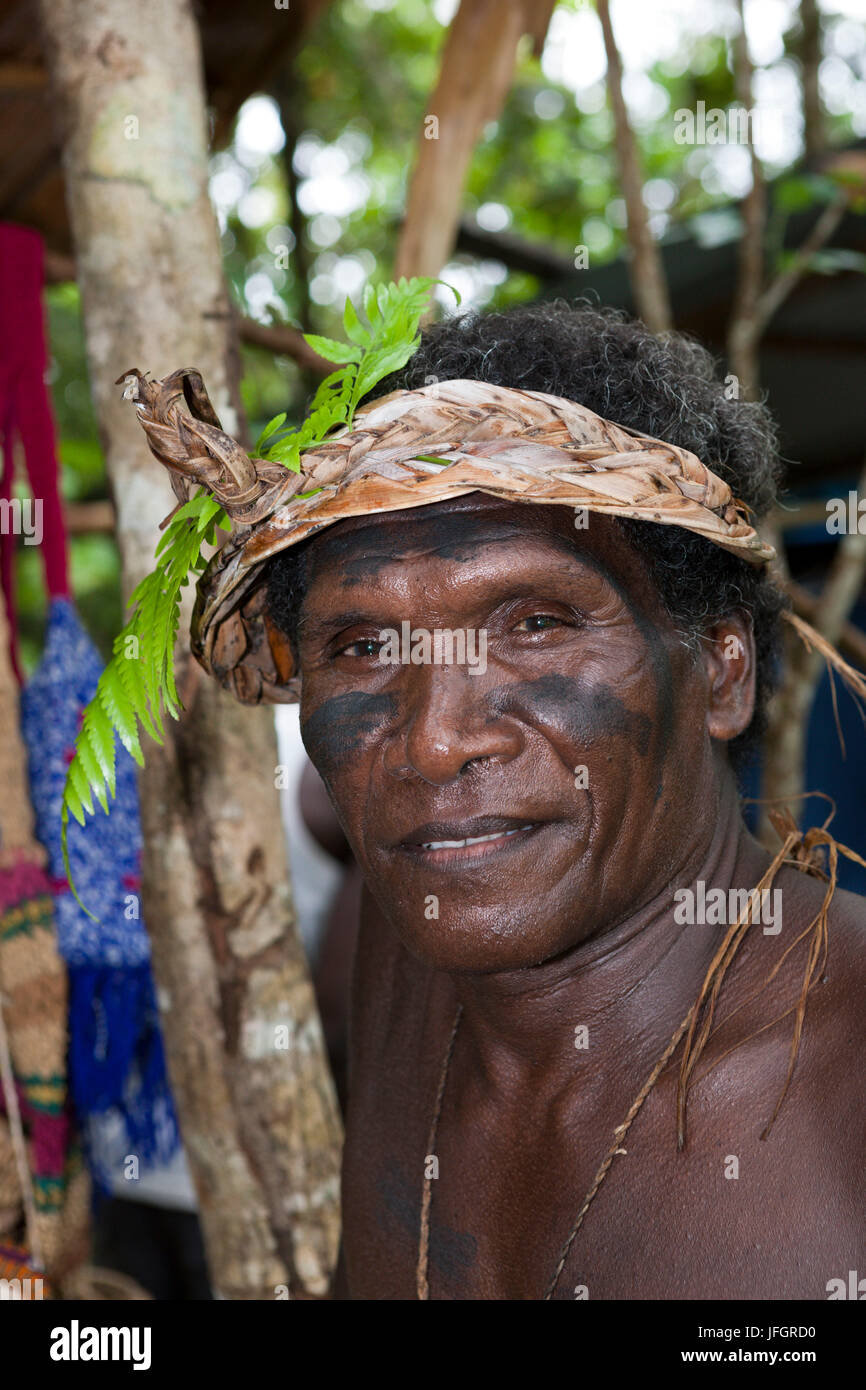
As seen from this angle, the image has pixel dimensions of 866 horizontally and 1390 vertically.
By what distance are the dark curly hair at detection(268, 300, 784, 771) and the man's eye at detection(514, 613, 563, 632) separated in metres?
0.14

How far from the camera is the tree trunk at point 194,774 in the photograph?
84.7 inches

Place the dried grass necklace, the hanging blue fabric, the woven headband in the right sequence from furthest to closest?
the hanging blue fabric
the dried grass necklace
the woven headband

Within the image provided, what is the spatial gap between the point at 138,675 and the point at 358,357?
1.56 feet

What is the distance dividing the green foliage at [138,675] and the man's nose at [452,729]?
11.7 inches

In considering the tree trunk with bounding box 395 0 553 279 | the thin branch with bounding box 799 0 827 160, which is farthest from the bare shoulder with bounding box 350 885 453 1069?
the thin branch with bounding box 799 0 827 160

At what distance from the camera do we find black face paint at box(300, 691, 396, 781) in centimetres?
156

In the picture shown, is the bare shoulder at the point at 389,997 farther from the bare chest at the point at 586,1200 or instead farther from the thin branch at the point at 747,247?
the thin branch at the point at 747,247

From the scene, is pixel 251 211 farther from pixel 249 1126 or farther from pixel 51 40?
pixel 249 1126

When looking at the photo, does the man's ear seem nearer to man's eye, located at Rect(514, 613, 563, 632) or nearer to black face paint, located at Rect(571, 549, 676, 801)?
black face paint, located at Rect(571, 549, 676, 801)

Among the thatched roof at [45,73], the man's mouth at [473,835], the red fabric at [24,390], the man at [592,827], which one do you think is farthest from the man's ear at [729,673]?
the thatched roof at [45,73]

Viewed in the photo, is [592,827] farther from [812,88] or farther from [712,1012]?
[812,88]

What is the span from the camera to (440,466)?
1392 millimetres

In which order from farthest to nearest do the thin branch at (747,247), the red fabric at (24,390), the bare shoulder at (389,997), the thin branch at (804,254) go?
the thin branch at (804,254)
the thin branch at (747,247)
the red fabric at (24,390)
the bare shoulder at (389,997)

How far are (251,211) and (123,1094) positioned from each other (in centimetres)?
859
